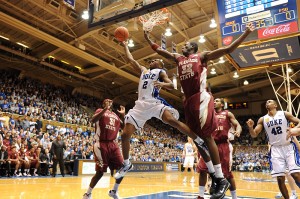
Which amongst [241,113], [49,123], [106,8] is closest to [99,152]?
[106,8]

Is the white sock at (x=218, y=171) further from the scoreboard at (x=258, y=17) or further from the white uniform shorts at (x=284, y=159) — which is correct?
the scoreboard at (x=258, y=17)

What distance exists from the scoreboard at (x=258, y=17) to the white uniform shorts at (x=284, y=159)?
3.01 meters

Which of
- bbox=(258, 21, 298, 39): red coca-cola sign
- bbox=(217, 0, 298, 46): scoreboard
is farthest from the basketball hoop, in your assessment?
bbox=(258, 21, 298, 39): red coca-cola sign

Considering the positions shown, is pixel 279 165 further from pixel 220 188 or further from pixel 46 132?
pixel 46 132

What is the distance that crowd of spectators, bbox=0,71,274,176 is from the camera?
13031 millimetres

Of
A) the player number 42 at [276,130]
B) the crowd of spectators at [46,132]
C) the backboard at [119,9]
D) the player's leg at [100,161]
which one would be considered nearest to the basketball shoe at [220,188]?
the player's leg at [100,161]

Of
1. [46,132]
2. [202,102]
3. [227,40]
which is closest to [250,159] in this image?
[46,132]

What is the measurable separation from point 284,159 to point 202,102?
2.76 metres

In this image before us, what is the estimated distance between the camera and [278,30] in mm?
7281

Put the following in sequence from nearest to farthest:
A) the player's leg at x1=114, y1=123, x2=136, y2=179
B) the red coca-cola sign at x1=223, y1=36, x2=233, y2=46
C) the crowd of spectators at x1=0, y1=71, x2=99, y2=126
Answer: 1. the player's leg at x1=114, y1=123, x2=136, y2=179
2. the red coca-cola sign at x1=223, y1=36, x2=233, y2=46
3. the crowd of spectators at x1=0, y1=71, x2=99, y2=126

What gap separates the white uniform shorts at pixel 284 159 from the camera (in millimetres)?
5504

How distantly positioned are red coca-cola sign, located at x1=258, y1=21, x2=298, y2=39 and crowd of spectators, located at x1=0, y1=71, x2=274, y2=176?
10.3 metres

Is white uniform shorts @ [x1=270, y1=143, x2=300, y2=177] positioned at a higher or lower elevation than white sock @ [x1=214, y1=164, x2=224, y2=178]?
higher

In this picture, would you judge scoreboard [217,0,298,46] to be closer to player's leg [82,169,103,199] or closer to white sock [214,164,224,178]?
white sock [214,164,224,178]
